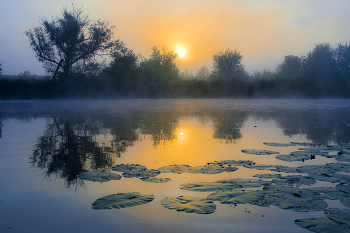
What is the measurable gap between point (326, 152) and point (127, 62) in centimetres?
3122

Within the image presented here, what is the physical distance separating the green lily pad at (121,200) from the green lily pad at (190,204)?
17 cm

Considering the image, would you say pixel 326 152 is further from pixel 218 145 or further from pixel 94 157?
pixel 94 157

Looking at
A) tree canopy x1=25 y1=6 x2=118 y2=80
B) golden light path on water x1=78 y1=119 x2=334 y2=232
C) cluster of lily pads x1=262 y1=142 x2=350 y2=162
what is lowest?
golden light path on water x1=78 y1=119 x2=334 y2=232

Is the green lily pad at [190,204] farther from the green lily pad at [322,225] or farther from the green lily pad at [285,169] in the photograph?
the green lily pad at [285,169]

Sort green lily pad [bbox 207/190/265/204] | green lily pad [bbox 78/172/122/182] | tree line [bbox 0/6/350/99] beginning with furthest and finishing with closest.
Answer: tree line [bbox 0/6/350/99]
green lily pad [bbox 78/172/122/182]
green lily pad [bbox 207/190/265/204]

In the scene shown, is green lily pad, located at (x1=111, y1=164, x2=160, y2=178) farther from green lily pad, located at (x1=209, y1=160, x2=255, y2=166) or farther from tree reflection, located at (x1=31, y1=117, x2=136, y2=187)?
green lily pad, located at (x1=209, y1=160, x2=255, y2=166)

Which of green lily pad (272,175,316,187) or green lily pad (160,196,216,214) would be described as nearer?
green lily pad (160,196,216,214)

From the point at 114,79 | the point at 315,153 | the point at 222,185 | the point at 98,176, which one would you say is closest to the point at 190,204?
the point at 222,185

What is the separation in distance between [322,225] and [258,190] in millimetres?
714

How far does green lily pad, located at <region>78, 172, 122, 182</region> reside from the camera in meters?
2.94

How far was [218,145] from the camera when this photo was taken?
493 cm

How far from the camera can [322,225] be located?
74.5 inches

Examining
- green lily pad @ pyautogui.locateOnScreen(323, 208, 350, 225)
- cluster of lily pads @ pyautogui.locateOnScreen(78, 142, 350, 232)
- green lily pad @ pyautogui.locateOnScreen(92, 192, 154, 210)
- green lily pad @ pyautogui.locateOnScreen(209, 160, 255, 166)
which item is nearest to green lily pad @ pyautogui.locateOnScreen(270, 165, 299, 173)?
cluster of lily pads @ pyautogui.locateOnScreen(78, 142, 350, 232)

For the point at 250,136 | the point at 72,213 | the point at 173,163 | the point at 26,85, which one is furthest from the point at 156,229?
the point at 26,85
